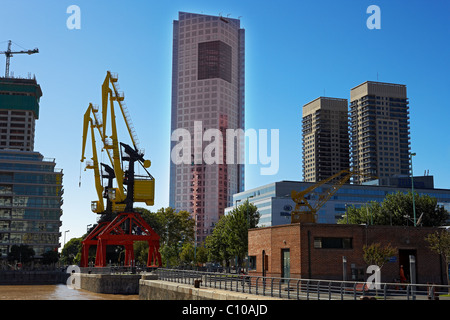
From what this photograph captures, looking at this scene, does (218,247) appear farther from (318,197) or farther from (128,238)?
(318,197)

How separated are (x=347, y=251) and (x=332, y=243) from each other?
130 centimetres

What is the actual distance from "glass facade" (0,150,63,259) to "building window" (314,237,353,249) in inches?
4408

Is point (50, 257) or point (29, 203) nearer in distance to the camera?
point (50, 257)

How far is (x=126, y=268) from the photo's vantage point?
72.5 metres

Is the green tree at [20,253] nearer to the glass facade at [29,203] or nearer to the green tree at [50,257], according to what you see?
the green tree at [50,257]

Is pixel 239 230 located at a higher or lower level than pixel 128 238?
higher

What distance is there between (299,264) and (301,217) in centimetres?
1726

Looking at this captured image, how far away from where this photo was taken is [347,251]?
135 ft

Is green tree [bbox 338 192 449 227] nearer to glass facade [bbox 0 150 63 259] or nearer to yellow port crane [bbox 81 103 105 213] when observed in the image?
yellow port crane [bbox 81 103 105 213]

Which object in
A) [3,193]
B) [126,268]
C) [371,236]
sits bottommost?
[126,268]

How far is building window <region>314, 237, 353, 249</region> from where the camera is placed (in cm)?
4091

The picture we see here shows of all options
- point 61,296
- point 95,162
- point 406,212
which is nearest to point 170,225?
point 95,162
